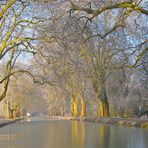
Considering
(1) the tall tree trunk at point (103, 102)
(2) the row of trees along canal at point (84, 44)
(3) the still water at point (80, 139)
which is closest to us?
(3) the still water at point (80, 139)

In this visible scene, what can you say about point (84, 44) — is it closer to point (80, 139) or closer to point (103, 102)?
point (103, 102)

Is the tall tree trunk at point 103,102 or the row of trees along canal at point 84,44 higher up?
the row of trees along canal at point 84,44

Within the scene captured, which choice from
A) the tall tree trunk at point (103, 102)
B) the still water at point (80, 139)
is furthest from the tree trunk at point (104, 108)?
the still water at point (80, 139)

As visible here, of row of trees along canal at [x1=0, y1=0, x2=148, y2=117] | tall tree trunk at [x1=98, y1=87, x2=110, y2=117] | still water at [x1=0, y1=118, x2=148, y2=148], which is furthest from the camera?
tall tree trunk at [x1=98, y1=87, x2=110, y2=117]

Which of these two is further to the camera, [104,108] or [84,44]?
[104,108]

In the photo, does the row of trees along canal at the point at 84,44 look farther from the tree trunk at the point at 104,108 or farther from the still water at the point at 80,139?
the still water at the point at 80,139

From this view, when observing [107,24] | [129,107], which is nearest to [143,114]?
[129,107]

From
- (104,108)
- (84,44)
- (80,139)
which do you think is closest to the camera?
(80,139)

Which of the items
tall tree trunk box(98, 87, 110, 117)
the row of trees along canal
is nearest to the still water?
the row of trees along canal

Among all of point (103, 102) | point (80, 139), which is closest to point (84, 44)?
point (103, 102)

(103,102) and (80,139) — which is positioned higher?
(103,102)

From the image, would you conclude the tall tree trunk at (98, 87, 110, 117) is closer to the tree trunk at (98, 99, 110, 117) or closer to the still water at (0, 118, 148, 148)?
the tree trunk at (98, 99, 110, 117)

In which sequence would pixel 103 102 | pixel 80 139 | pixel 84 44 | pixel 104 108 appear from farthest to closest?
1. pixel 104 108
2. pixel 103 102
3. pixel 84 44
4. pixel 80 139

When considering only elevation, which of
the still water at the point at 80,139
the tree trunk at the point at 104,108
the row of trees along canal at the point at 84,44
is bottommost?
the still water at the point at 80,139
